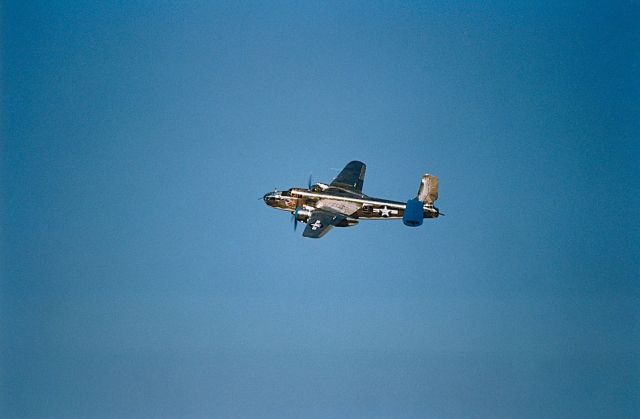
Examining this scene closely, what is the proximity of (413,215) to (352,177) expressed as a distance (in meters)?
9.87

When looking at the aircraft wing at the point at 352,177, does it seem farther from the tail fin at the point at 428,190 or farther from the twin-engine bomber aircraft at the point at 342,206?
the tail fin at the point at 428,190

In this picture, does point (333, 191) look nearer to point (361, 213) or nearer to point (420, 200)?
point (361, 213)

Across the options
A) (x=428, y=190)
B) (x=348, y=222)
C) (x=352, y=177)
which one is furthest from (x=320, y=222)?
(x=352, y=177)

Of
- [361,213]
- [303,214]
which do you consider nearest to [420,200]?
[361,213]

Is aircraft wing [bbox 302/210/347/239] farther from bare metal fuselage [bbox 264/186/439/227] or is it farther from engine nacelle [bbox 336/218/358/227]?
bare metal fuselage [bbox 264/186/439/227]

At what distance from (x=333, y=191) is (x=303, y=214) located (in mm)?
4170

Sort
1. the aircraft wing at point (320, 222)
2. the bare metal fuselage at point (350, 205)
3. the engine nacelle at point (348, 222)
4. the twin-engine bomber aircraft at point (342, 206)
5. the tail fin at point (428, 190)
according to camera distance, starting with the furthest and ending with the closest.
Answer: the tail fin at point (428, 190), the bare metal fuselage at point (350, 205), the engine nacelle at point (348, 222), the twin-engine bomber aircraft at point (342, 206), the aircraft wing at point (320, 222)

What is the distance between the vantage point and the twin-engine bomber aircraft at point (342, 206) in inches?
2375

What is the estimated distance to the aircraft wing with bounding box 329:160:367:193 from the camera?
66250mm

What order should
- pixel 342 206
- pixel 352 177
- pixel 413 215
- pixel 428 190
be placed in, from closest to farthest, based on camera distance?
pixel 413 215, pixel 342 206, pixel 428 190, pixel 352 177

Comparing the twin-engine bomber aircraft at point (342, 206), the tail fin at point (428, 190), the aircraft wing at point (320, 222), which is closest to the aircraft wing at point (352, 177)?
the twin-engine bomber aircraft at point (342, 206)

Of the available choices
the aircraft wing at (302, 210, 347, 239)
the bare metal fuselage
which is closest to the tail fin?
the bare metal fuselage

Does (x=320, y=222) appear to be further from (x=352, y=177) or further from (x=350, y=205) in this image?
(x=352, y=177)

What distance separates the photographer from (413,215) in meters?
60.4
